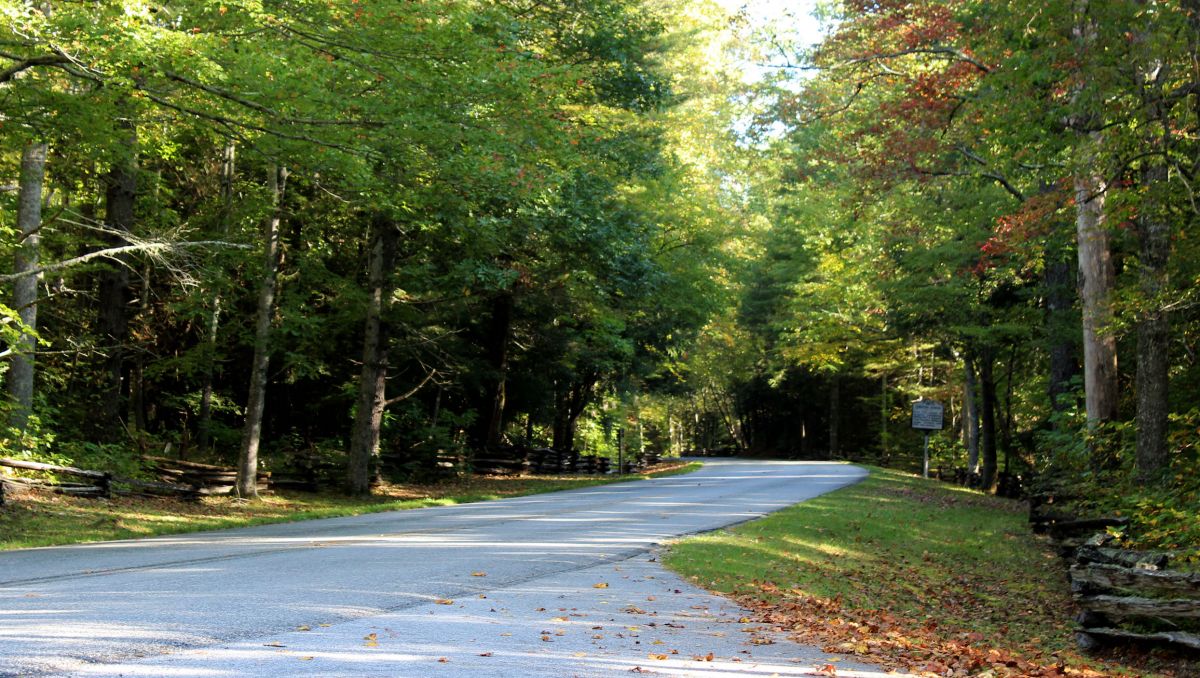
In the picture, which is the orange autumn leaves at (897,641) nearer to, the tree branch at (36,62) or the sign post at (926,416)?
the tree branch at (36,62)

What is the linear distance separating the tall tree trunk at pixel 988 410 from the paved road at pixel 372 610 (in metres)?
18.2

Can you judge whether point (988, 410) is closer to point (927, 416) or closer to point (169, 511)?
point (927, 416)

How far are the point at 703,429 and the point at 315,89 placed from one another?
68773 millimetres

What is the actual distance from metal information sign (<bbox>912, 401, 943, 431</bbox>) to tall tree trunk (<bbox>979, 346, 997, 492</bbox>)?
5817mm

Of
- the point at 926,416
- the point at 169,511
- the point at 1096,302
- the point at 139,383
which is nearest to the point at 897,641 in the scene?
the point at 1096,302

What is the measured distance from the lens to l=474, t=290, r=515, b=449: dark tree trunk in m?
28.9

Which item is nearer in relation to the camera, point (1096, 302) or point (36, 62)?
point (36, 62)

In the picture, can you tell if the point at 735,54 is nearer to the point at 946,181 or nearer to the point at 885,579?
the point at 946,181

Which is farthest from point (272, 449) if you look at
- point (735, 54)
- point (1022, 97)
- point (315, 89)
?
point (735, 54)

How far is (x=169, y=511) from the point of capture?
17.2 meters

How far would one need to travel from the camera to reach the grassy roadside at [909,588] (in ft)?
25.2

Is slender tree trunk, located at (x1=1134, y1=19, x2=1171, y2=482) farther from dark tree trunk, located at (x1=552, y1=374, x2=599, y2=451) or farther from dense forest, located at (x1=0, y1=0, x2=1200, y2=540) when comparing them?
dark tree trunk, located at (x1=552, y1=374, x2=599, y2=451)

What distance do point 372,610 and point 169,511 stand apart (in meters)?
11.2

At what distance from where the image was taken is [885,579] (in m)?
12.1
